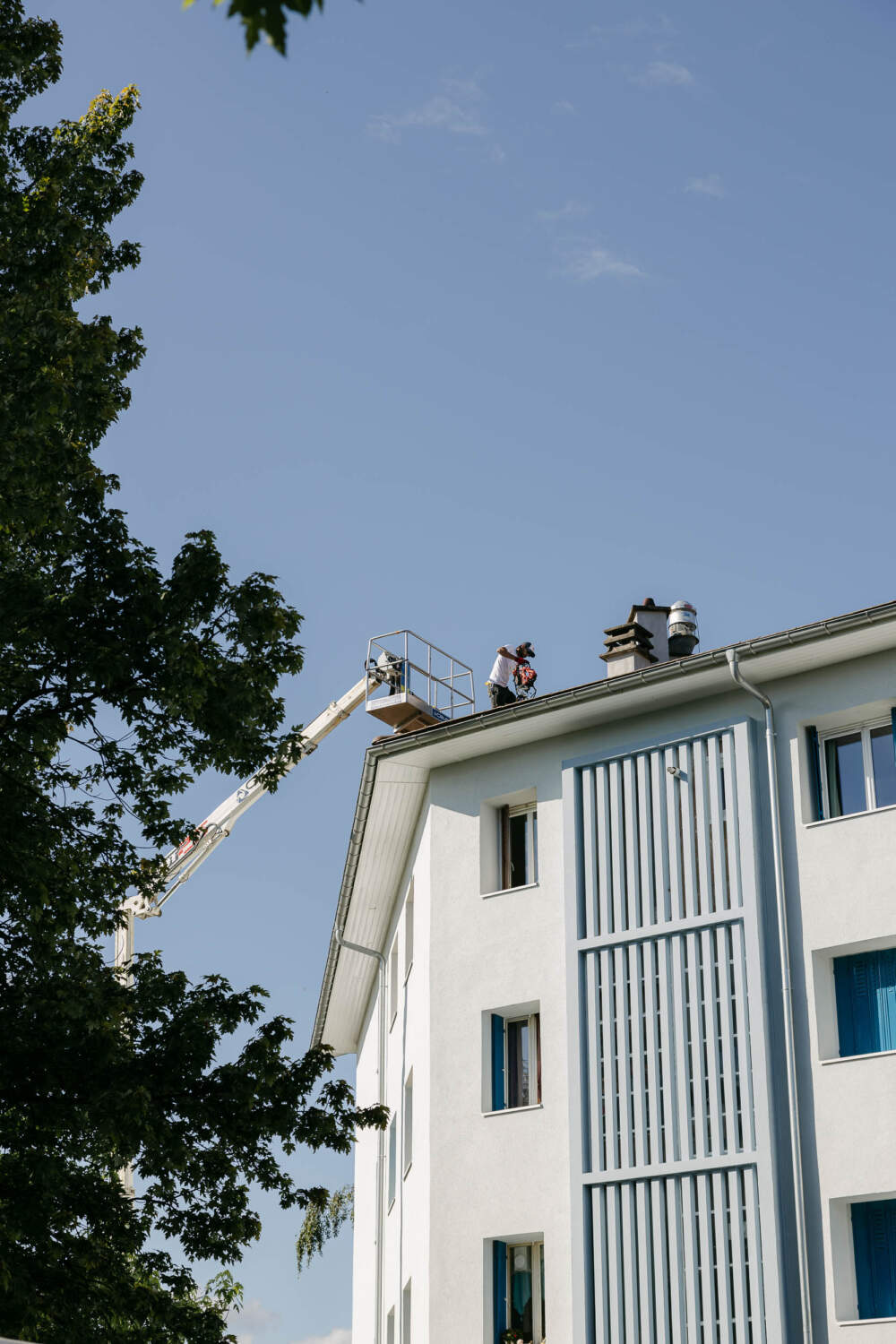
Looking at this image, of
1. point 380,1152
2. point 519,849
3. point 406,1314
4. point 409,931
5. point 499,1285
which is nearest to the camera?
point 499,1285

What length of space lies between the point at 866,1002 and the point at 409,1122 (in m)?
8.64

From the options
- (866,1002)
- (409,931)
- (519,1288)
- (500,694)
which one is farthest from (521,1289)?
(500,694)

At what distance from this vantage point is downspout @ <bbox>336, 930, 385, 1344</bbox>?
26.7 m

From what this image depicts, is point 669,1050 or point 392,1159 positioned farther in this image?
point 392,1159

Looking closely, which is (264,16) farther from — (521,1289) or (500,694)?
(500,694)

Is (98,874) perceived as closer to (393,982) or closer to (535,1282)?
(535,1282)

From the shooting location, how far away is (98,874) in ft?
51.0

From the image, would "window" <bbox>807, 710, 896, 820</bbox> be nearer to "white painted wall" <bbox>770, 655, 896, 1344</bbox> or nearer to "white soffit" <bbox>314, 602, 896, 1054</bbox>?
"white painted wall" <bbox>770, 655, 896, 1344</bbox>

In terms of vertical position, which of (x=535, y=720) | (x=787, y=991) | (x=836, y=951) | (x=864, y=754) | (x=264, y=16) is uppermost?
(x=535, y=720)

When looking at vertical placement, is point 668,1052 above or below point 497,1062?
below

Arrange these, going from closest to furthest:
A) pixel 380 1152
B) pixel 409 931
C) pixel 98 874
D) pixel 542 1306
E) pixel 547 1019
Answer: pixel 98 874 → pixel 542 1306 → pixel 547 1019 → pixel 409 931 → pixel 380 1152

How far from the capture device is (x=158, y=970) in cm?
1585

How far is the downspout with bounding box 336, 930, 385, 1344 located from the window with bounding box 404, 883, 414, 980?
7.37ft

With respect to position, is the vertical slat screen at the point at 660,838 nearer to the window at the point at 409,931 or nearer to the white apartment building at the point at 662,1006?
the white apartment building at the point at 662,1006
